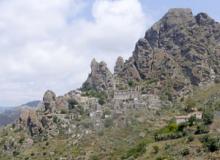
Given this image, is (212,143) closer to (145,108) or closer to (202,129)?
(202,129)

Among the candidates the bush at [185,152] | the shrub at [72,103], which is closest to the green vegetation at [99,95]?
the shrub at [72,103]

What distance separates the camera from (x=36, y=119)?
393 feet

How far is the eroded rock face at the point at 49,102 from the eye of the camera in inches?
4862

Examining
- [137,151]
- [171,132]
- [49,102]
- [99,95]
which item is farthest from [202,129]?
[99,95]

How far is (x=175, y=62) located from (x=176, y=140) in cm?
5782

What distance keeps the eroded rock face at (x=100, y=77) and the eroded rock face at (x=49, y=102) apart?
16.0m

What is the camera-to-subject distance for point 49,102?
124250mm

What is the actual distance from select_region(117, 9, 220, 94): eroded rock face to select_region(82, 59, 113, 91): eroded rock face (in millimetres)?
5863

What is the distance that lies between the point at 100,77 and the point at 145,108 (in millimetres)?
21889

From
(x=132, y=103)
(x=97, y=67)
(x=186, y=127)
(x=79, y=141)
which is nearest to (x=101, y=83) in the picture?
(x=97, y=67)

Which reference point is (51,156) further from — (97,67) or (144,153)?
(97,67)

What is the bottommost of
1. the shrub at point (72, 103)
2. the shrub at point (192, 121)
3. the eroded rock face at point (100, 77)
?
the shrub at point (192, 121)

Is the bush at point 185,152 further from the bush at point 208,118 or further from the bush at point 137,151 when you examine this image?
the bush at point 208,118

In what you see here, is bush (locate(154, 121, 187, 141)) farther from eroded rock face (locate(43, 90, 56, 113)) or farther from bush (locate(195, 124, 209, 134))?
eroded rock face (locate(43, 90, 56, 113))
